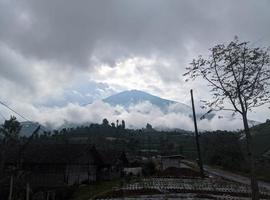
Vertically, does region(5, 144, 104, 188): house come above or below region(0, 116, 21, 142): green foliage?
below

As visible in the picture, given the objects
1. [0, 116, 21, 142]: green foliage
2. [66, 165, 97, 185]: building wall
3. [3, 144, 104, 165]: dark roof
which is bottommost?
[66, 165, 97, 185]: building wall

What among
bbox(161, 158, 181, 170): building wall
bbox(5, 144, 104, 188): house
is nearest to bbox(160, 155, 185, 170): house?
A: bbox(161, 158, 181, 170): building wall

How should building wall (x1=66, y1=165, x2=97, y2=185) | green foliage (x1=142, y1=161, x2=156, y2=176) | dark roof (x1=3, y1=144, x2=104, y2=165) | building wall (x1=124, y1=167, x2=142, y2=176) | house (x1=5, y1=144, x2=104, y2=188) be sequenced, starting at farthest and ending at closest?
building wall (x1=124, y1=167, x2=142, y2=176)
green foliage (x1=142, y1=161, x2=156, y2=176)
building wall (x1=66, y1=165, x2=97, y2=185)
dark roof (x1=3, y1=144, x2=104, y2=165)
house (x1=5, y1=144, x2=104, y2=188)

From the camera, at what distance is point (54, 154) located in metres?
47.4

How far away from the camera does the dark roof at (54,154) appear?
46312 mm

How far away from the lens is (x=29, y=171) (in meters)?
46.1

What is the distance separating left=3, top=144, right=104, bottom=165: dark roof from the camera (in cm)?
4631

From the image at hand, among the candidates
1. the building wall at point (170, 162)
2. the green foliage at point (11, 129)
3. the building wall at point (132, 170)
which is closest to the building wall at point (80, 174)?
the green foliage at point (11, 129)

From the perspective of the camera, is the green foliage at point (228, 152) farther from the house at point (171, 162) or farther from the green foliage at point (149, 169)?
the green foliage at point (149, 169)

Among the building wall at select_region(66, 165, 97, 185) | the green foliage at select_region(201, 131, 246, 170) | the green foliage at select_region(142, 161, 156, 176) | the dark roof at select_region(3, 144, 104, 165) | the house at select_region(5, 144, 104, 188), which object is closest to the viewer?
the house at select_region(5, 144, 104, 188)

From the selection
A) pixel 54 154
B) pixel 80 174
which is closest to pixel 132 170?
pixel 80 174

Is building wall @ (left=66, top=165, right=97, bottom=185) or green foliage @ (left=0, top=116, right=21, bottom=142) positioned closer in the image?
building wall @ (left=66, top=165, right=97, bottom=185)

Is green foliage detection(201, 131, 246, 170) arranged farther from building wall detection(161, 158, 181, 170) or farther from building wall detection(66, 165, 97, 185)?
building wall detection(66, 165, 97, 185)

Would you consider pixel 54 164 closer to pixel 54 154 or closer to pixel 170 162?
pixel 54 154
